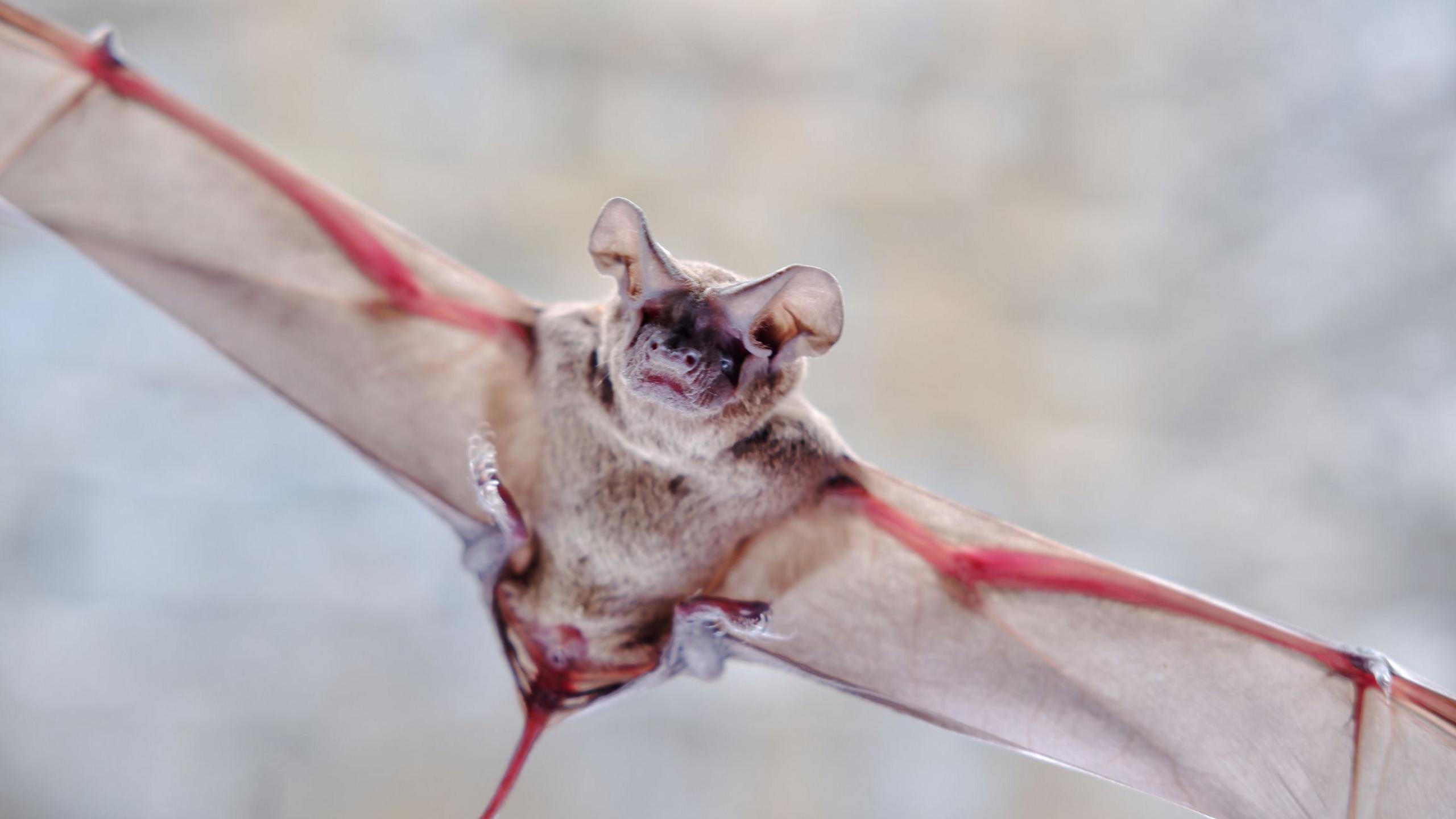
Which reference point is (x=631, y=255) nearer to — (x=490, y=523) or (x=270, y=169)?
(x=490, y=523)

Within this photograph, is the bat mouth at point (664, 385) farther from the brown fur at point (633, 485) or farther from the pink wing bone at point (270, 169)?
the pink wing bone at point (270, 169)

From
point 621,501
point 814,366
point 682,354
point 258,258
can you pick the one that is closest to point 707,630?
point 621,501

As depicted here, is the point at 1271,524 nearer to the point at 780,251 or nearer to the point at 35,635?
the point at 780,251

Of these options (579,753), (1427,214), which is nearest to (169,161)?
(579,753)

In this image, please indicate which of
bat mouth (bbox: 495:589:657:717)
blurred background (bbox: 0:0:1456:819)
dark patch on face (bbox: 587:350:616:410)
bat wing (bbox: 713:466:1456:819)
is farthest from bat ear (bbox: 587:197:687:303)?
blurred background (bbox: 0:0:1456:819)

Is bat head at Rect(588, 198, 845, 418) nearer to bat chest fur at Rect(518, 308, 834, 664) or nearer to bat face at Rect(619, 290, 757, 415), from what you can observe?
bat face at Rect(619, 290, 757, 415)

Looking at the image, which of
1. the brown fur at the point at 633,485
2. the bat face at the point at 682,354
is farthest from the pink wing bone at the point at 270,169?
the bat face at the point at 682,354
